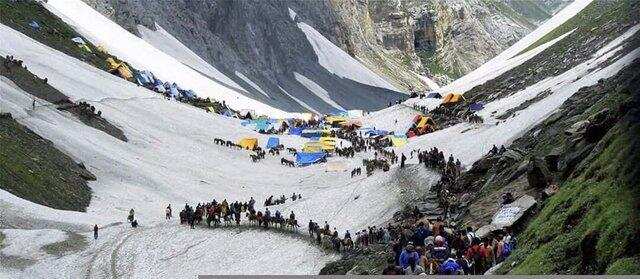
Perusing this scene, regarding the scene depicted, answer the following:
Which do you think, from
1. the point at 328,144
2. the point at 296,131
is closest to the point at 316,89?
the point at 296,131

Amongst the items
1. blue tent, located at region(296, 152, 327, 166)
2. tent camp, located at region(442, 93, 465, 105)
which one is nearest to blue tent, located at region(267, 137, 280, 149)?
blue tent, located at region(296, 152, 327, 166)

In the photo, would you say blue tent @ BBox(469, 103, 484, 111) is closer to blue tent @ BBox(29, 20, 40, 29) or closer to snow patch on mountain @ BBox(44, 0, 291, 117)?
snow patch on mountain @ BBox(44, 0, 291, 117)

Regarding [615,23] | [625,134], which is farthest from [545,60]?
[625,134]

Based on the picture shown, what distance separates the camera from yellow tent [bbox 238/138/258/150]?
79.5 metres

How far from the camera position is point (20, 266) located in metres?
34.6

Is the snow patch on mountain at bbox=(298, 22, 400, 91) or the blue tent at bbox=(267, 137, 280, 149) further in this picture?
the snow patch on mountain at bbox=(298, 22, 400, 91)

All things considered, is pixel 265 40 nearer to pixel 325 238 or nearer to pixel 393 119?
pixel 393 119

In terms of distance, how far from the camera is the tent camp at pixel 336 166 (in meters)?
65.2

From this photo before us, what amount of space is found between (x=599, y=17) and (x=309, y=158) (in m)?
48.8

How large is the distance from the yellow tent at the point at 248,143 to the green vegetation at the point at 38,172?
26.4m

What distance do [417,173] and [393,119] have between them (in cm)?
5435

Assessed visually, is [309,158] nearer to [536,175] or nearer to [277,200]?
[277,200]

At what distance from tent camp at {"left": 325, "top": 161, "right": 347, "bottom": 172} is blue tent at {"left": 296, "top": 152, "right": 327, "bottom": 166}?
5294 millimetres

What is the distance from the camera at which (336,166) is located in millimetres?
66125
